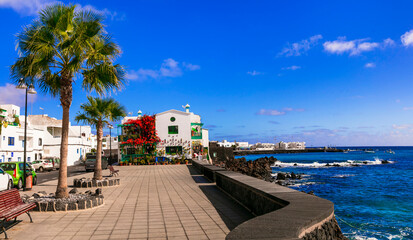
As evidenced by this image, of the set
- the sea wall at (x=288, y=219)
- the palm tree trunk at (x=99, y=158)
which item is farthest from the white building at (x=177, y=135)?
the sea wall at (x=288, y=219)

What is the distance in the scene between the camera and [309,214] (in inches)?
200

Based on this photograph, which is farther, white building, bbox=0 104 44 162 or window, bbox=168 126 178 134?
window, bbox=168 126 178 134

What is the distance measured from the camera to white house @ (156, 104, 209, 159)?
42.3 metres

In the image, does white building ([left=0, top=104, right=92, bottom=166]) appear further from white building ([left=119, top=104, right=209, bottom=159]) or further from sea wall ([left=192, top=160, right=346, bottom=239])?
sea wall ([left=192, top=160, right=346, bottom=239])

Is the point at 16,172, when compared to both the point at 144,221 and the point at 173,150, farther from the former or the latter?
the point at 173,150

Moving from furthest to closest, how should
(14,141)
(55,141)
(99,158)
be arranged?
(55,141)
(14,141)
(99,158)

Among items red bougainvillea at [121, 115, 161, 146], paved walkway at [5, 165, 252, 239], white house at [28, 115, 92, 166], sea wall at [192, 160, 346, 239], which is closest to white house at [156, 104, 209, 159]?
red bougainvillea at [121, 115, 161, 146]

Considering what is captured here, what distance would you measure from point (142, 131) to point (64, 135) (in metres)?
31.8

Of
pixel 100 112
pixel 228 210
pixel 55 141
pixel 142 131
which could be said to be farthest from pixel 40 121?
pixel 228 210

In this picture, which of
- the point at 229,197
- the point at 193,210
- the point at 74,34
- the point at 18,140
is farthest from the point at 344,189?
the point at 18,140

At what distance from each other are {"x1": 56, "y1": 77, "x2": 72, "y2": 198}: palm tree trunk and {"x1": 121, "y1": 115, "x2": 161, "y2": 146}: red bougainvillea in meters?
30.5

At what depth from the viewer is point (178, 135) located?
42469 mm

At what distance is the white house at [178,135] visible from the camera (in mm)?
42281

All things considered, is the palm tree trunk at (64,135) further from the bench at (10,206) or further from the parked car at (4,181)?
the parked car at (4,181)
